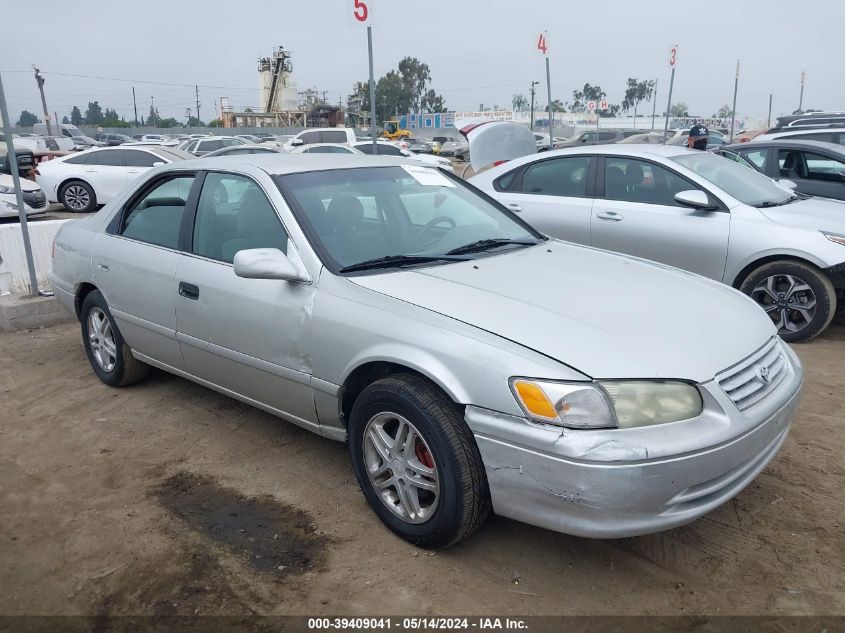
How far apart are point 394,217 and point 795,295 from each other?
358 centimetres

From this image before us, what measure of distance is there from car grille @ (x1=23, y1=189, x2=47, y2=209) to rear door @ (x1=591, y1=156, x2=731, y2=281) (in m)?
10.5

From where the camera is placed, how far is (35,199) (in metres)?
12.6

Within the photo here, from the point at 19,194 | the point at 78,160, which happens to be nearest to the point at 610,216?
the point at 19,194

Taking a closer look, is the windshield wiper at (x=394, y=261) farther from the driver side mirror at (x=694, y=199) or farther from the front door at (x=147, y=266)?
the driver side mirror at (x=694, y=199)

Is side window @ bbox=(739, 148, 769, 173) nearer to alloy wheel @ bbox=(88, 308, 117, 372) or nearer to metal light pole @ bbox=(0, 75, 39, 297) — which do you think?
alloy wheel @ bbox=(88, 308, 117, 372)

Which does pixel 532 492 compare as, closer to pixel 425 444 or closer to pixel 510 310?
pixel 425 444

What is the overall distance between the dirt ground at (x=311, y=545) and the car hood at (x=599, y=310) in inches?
31.3

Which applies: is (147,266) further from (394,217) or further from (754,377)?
(754,377)

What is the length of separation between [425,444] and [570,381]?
0.64m

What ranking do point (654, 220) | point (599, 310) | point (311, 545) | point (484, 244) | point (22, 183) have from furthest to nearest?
point (22, 183) < point (654, 220) < point (484, 244) < point (311, 545) < point (599, 310)

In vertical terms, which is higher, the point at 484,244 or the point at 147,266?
the point at 484,244

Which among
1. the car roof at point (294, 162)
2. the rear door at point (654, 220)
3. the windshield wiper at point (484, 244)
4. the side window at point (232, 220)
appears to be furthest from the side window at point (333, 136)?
the windshield wiper at point (484, 244)

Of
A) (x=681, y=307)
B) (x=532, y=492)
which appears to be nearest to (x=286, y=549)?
(x=532, y=492)

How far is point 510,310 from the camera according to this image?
110 inches
